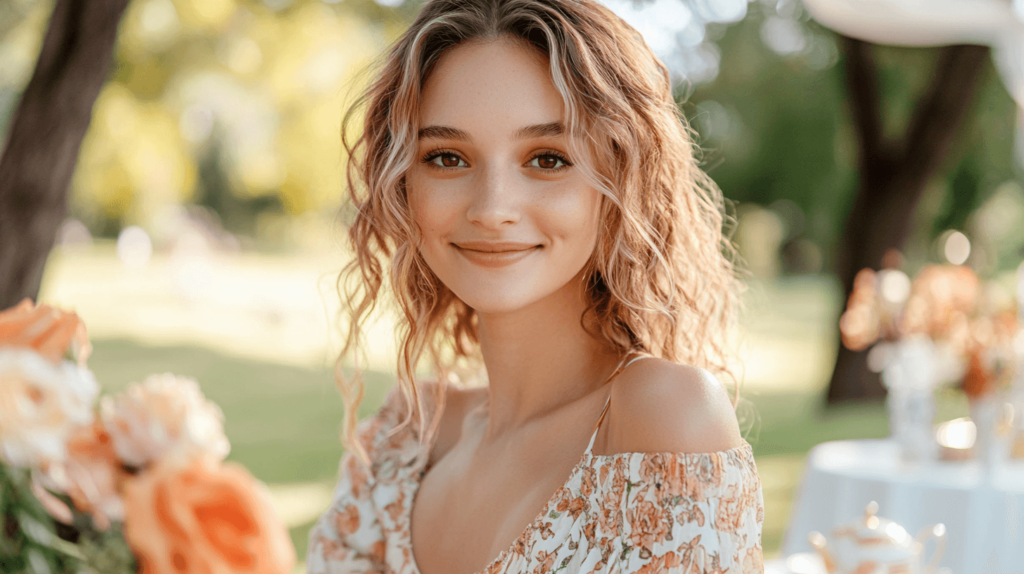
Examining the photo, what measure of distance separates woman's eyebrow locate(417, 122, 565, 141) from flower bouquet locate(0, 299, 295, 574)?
0.62 metres

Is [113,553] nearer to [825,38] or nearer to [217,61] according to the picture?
[217,61]

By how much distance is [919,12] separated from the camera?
13.7 ft

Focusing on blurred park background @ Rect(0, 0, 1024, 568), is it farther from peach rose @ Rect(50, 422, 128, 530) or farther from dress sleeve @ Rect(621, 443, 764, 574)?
peach rose @ Rect(50, 422, 128, 530)

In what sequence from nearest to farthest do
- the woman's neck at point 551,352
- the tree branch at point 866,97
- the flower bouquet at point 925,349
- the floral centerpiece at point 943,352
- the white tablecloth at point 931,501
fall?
the woman's neck at point 551,352, the white tablecloth at point 931,501, the floral centerpiece at point 943,352, the flower bouquet at point 925,349, the tree branch at point 866,97

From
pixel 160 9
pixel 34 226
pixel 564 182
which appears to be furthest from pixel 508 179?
pixel 160 9

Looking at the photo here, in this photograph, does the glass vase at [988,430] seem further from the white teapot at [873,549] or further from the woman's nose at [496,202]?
the woman's nose at [496,202]

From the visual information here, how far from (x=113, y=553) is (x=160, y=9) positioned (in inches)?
344

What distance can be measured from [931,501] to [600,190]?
2885 mm

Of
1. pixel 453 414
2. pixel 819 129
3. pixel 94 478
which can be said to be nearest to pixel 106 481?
pixel 94 478

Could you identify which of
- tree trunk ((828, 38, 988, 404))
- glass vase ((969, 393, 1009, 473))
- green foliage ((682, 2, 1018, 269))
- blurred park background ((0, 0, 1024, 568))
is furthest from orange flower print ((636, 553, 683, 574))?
tree trunk ((828, 38, 988, 404))

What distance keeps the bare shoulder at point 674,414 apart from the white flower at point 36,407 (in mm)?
686

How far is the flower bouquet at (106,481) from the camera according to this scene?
2.80ft

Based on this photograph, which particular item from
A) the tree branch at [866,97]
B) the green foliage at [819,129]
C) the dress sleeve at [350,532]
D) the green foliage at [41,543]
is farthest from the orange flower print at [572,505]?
the tree branch at [866,97]

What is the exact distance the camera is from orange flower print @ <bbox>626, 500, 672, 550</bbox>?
45.2 inches
